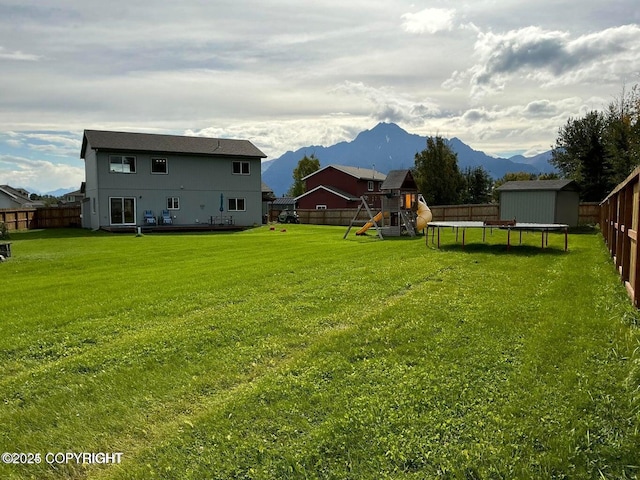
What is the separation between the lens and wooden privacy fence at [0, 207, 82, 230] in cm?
2895

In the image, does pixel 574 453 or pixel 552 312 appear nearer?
pixel 574 453

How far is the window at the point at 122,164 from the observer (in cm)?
2822

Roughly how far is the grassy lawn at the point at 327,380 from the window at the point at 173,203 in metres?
22.4

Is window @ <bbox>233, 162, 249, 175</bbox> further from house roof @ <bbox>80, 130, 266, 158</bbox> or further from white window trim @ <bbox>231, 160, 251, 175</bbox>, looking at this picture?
house roof @ <bbox>80, 130, 266, 158</bbox>

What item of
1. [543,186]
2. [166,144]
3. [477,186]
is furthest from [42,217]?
[477,186]

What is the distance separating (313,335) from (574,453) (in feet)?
9.95

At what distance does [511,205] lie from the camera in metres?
26.8

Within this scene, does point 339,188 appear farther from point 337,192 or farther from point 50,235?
point 50,235

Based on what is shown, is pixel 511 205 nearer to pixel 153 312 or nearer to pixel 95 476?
pixel 153 312

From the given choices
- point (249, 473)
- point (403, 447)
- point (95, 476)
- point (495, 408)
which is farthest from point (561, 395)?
point (95, 476)

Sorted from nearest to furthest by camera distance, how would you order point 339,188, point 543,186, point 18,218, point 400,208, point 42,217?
point 400,208
point 543,186
point 18,218
point 42,217
point 339,188

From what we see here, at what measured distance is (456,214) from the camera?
3309 centimetres

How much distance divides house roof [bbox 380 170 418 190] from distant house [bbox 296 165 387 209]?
859 inches

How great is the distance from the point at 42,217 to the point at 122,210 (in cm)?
793
